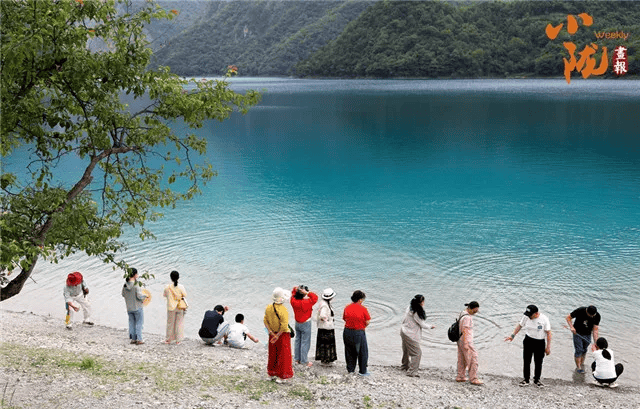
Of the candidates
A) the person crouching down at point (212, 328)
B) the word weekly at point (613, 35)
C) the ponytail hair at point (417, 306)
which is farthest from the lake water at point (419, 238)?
the word weekly at point (613, 35)

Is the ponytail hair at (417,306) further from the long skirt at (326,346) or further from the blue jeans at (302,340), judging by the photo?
the blue jeans at (302,340)

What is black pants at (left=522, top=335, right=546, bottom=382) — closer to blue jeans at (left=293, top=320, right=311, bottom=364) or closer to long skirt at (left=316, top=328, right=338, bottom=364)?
long skirt at (left=316, top=328, right=338, bottom=364)

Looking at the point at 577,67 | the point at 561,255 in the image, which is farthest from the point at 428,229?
the point at 577,67

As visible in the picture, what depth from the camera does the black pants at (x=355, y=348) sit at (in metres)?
12.6

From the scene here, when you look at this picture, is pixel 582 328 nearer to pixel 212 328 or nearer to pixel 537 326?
pixel 537 326

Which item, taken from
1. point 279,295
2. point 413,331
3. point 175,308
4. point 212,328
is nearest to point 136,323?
point 175,308

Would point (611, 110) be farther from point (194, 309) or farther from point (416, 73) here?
point (416, 73)

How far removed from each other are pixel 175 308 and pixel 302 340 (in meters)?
3.53

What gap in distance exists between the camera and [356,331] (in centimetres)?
1257

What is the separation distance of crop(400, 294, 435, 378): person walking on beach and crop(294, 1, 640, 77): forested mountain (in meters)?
158

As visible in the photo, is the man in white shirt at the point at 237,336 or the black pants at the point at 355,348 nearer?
the black pants at the point at 355,348

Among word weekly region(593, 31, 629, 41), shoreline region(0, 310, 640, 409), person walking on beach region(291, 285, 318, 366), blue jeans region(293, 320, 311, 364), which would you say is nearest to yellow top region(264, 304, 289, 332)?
person walking on beach region(291, 285, 318, 366)

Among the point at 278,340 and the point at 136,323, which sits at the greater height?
the point at 278,340

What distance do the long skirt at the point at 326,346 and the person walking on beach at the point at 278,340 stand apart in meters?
1.08
